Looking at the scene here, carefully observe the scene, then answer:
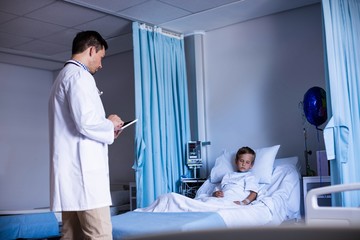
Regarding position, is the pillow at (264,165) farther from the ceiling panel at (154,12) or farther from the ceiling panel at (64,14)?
the ceiling panel at (64,14)

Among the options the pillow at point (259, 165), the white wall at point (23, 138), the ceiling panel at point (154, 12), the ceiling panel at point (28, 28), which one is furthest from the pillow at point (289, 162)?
the white wall at point (23, 138)

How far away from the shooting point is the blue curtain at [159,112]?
13.0ft

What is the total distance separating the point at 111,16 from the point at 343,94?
91.8 inches

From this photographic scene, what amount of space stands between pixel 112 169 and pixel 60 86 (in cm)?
388

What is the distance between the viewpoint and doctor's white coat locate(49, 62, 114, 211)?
1.71 metres

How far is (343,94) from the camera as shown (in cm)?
286

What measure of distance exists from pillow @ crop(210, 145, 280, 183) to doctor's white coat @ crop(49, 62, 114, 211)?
195 cm

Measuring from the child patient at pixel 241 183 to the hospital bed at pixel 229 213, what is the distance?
0.13m

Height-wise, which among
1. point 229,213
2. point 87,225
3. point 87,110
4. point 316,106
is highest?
point 316,106

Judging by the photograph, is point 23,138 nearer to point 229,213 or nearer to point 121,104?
point 121,104

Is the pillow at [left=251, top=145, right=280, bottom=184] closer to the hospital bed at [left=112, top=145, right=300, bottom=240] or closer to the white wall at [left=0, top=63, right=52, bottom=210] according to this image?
the hospital bed at [left=112, top=145, right=300, bottom=240]

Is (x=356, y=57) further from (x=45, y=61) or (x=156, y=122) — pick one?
(x=45, y=61)

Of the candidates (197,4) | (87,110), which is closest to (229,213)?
(87,110)

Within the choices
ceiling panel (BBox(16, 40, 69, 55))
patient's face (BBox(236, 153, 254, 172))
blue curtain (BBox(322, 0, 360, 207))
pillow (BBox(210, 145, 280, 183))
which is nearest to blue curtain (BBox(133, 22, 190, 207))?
pillow (BBox(210, 145, 280, 183))
